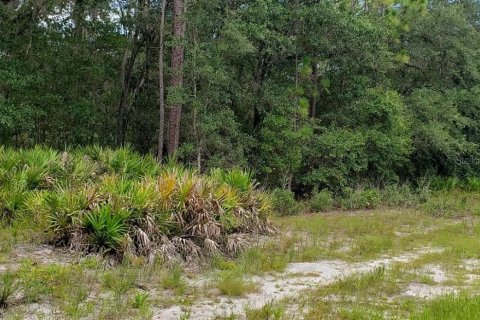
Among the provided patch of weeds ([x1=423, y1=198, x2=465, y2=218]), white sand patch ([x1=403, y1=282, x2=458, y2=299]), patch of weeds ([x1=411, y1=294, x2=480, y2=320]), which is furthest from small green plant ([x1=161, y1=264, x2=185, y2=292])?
patch of weeds ([x1=423, y1=198, x2=465, y2=218])

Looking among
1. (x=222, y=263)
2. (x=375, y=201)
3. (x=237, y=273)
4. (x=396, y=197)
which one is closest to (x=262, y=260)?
(x=222, y=263)

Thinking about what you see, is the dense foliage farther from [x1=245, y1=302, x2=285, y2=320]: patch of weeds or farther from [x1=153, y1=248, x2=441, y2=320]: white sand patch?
[x1=245, y1=302, x2=285, y2=320]: patch of weeds

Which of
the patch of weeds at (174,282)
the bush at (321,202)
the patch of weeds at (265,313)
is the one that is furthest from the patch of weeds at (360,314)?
the bush at (321,202)

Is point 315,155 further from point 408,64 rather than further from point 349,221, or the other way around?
point 408,64

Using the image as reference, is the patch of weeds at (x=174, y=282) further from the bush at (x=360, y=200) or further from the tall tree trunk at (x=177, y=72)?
the bush at (x=360, y=200)

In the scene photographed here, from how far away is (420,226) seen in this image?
13.6 meters

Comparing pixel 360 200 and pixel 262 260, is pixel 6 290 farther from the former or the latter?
pixel 360 200

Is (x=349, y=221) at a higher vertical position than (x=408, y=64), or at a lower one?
lower

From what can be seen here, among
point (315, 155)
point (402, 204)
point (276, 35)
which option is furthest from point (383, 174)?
point (276, 35)

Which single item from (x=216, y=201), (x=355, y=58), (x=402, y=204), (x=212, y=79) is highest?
(x=355, y=58)

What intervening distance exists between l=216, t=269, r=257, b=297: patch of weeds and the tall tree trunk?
852 centimetres

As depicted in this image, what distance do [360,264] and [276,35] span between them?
9.79 meters

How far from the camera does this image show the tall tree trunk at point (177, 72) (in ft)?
48.3

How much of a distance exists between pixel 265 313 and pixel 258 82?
13062mm
